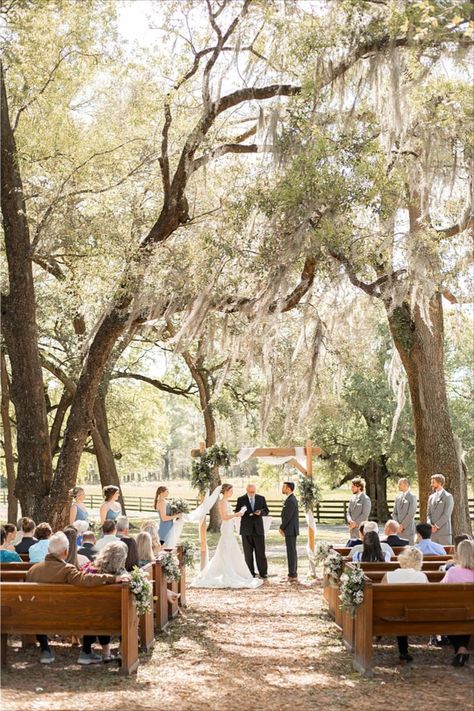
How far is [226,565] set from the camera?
13578mm

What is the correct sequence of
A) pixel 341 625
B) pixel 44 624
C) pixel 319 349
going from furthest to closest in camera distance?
pixel 319 349, pixel 341 625, pixel 44 624

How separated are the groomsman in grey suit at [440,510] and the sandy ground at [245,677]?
265cm

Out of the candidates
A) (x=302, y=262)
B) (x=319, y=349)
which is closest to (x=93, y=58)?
(x=302, y=262)

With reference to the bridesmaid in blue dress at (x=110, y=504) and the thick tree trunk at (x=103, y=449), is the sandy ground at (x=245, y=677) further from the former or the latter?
the thick tree trunk at (x=103, y=449)

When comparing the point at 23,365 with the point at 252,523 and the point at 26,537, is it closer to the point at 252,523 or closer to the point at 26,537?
the point at 26,537

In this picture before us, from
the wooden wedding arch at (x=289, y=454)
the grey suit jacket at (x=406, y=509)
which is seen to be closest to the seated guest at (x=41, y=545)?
the grey suit jacket at (x=406, y=509)

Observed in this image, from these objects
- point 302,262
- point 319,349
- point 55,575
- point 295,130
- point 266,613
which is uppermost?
point 295,130

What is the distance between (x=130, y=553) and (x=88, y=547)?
40.6 inches

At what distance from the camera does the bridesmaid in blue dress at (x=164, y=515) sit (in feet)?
39.9

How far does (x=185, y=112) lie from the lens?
13.6m

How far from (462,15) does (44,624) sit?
24.6 ft

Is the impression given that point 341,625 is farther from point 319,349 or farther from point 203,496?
point 203,496

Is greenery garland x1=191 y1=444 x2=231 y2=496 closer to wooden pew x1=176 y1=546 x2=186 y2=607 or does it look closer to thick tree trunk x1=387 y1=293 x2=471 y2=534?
thick tree trunk x1=387 y1=293 x2=471 y2=534

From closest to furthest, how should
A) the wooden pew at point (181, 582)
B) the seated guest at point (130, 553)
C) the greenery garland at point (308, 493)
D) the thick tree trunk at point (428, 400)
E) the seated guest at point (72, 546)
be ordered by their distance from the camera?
1. the seated guest at point (72, 546)
2. the seated guest at point (130, 553)
3. the wooden pew at point (181, 582)
4. the thick tree trunk at point (428, 400)
5. the greenery garland at point (308, 493)
